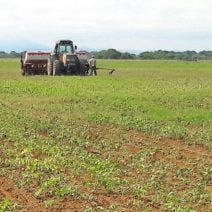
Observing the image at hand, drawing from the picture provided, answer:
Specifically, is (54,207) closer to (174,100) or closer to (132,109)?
(132,109)

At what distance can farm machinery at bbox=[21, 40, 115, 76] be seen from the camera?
37406 millimetres

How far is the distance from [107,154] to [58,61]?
26.4m

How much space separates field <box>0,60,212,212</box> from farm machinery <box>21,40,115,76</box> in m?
15.4

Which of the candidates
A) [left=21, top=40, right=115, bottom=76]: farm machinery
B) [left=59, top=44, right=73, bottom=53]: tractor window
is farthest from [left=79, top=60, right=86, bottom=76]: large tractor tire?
[left=59, top=44, right=73, bottom=53]: tractor window

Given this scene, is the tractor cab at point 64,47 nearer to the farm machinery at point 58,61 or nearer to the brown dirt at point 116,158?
the farm machinery at point 58,61

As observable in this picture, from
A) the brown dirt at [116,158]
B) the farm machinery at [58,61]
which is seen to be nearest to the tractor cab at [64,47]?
the farm machinery at [58,61]

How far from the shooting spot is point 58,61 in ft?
124

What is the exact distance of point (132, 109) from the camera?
62.2 feet

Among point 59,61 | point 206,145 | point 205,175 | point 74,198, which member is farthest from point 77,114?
point 59,61

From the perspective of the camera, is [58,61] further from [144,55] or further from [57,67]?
[144,55]

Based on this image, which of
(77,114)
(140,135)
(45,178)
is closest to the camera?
(45,178)

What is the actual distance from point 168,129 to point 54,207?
7135 millimetres

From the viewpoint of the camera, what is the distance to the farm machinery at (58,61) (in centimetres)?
3741

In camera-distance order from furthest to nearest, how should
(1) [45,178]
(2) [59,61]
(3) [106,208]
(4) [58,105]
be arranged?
(2) [59,61] → (4) [58,105] → (1) [45,178] → (3) [106,208]
